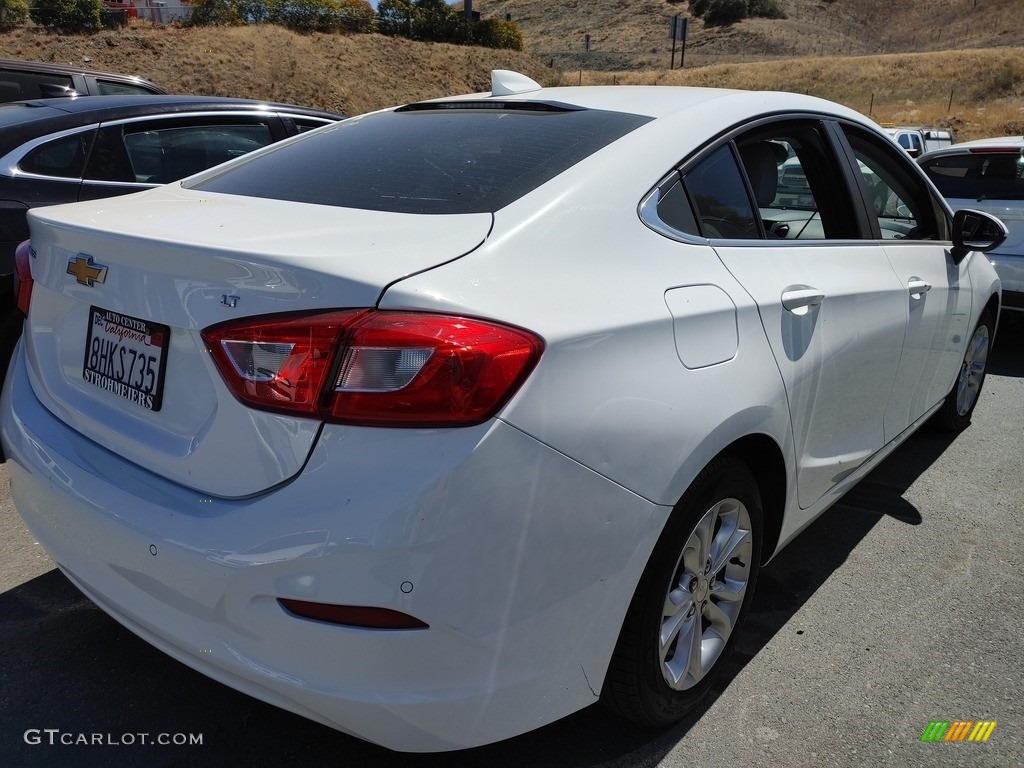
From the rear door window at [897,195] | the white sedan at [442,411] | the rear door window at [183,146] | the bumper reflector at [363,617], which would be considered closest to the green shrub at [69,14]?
the rear door window at [183,146]

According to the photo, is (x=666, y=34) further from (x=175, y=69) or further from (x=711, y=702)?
(x=711, y=702)

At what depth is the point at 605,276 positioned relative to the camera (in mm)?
1879

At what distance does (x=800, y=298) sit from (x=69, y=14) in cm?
4150

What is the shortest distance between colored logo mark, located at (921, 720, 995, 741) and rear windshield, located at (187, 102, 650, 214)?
1.86 metres

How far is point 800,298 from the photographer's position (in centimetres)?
238

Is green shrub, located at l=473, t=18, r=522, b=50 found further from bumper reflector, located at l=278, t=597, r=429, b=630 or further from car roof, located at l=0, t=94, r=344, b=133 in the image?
bumper reflector, located at l=278, t=597, r=429, b=630

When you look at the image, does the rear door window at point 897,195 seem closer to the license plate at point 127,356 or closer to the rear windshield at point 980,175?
the license plate at point 127,356

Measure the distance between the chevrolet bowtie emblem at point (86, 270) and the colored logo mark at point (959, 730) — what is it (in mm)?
2470

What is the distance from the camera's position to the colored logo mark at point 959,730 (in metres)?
2.32

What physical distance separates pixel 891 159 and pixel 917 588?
174 centimetres

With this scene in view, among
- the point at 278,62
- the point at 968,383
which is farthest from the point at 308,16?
the point at 968,383

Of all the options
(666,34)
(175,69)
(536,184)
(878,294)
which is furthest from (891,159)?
(666,34)

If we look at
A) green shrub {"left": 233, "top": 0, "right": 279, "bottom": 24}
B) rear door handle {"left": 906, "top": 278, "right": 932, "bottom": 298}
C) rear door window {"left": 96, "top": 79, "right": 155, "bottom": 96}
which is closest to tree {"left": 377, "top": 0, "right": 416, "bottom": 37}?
green shrub {"left": 233, "top": 0, "right": 279, "bottom": 24}

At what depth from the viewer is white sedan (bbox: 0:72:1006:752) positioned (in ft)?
5.15
